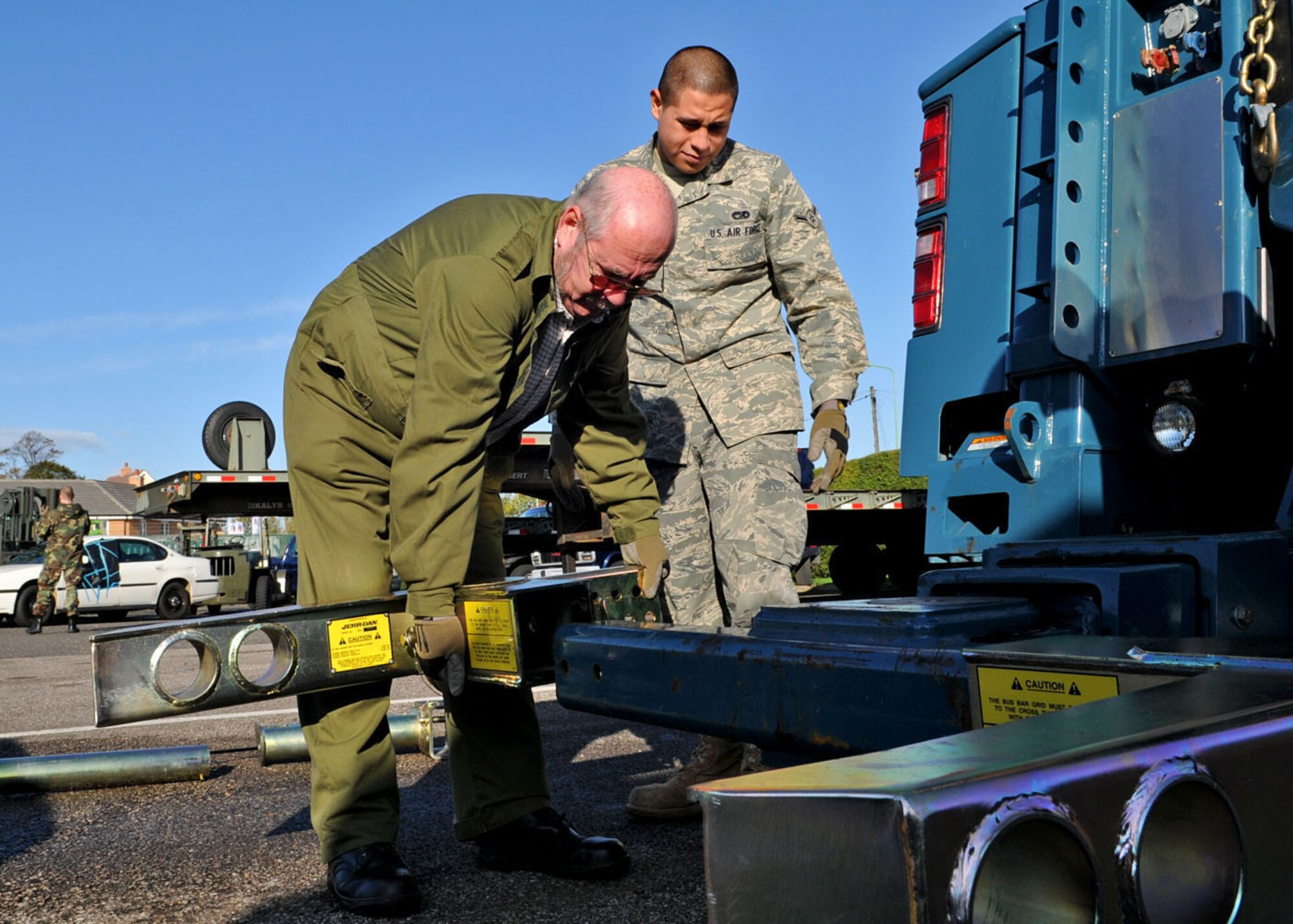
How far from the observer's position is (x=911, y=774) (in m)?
0.71

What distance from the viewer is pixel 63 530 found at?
15664 millimetres

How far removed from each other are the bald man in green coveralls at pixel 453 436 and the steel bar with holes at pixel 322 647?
0.06m

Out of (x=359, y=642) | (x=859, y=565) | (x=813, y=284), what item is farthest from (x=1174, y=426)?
(x=859, y=565)

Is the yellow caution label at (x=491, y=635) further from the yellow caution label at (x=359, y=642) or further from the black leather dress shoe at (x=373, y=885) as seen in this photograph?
the black leather dress shoe at (x=373, y=885)

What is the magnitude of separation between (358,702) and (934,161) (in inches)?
105

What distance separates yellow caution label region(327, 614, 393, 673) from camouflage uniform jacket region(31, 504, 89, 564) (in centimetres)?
1468

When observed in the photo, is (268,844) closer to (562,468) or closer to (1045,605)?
(562,468)

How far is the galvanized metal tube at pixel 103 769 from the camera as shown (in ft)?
12.0

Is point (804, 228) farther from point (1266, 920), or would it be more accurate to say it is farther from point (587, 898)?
point (1266, 920)

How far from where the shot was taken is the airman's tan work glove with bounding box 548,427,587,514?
11.4 ft

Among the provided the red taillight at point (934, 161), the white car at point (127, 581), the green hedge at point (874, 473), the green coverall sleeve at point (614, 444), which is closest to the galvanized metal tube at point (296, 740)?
the green coverall sleeve at point (614, 444)

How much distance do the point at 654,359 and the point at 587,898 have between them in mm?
1645

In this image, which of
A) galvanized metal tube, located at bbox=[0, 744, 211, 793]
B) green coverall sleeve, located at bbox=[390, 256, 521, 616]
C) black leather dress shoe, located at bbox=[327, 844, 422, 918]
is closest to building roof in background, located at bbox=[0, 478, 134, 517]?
galvanized metal tube, located at bbox=[0, 744, 211, 793]

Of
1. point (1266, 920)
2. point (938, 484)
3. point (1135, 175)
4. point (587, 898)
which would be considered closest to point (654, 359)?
point (938, 484)
